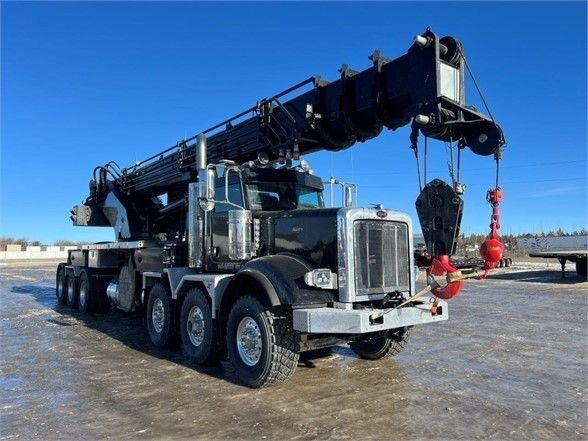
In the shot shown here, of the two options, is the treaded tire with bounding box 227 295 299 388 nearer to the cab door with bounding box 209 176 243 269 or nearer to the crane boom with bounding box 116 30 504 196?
the cab door with bounding box 209 176 243 269

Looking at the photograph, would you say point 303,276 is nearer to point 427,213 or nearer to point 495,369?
point 427,213

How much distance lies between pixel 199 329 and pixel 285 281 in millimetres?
2277

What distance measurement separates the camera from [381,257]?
6.65 m

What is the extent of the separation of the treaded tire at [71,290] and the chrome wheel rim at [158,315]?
6.56 meters

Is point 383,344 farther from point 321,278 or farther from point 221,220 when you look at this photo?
point 221,220

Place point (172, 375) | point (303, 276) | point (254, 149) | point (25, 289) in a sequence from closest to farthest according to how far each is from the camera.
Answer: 1. point (303, 276)
2. point (172, 375)
3. point (254, 149)
4. point (25, 289)

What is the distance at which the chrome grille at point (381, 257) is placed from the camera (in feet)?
20.9

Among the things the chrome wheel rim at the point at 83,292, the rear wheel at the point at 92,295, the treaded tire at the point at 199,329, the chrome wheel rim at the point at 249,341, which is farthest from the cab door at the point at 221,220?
the chrome wheel rim at the point at 83,292

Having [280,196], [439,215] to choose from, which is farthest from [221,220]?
[439,215]

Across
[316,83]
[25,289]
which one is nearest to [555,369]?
[316,83]

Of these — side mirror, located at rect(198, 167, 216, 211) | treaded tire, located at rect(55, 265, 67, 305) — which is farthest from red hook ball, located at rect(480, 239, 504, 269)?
treaded tire, located at rect(55, 265, 67, 305)

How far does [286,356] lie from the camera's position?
6.05m

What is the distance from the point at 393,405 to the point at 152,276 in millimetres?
5406

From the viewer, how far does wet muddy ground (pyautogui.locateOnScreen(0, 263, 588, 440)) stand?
4.79m
